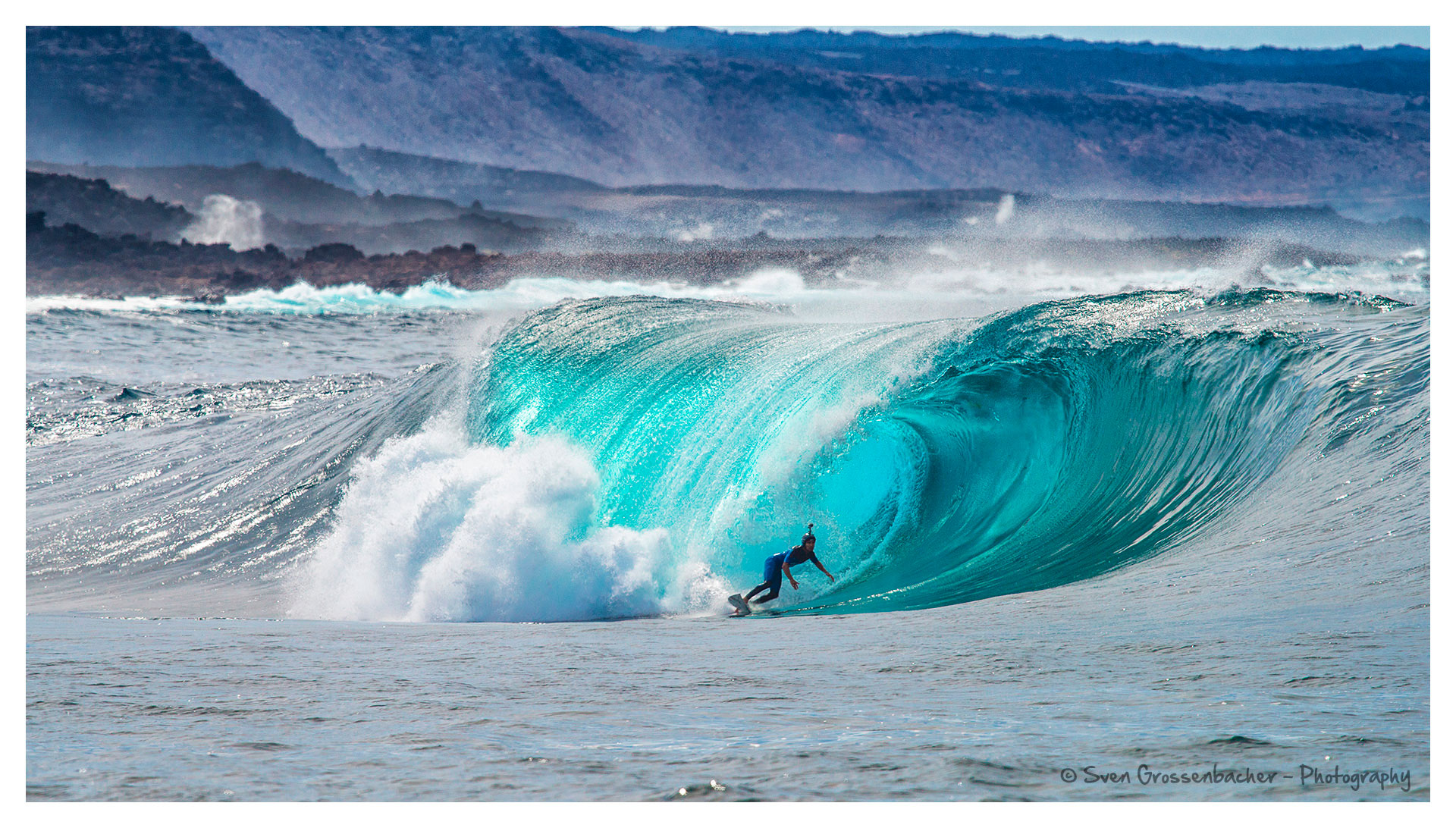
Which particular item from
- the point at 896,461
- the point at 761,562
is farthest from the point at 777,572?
the point at 896,461

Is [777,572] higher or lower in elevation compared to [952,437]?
lower

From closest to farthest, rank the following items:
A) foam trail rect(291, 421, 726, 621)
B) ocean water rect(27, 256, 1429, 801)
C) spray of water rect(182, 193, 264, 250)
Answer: ocean water rect(27, 256, 1429, 801) → foam trail rect(291, 421, 726, 621) → spray of water rect(182, 193, 264, 250)

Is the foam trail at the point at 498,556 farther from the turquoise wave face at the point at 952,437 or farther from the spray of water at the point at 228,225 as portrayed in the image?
the spray of water at the point at 228,225

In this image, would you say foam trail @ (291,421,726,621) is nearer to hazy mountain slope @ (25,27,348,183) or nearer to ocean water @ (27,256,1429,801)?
ocean water @ (27,256,1429,801)

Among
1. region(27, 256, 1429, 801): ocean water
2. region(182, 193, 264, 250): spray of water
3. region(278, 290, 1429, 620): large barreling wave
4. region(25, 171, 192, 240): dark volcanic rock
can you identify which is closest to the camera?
region(27, 256, 1429, 801): ocean water

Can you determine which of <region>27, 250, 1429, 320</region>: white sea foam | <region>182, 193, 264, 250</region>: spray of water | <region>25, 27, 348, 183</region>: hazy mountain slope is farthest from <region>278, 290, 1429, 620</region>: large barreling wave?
<region>182, 193, 264, 250</region>: spray of water

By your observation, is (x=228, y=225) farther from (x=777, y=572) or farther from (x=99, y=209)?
(x=777, y=572)

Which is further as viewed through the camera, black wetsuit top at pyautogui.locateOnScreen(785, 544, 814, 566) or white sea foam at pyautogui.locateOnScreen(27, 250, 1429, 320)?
white sea foam at pyautogui.locateOnScreen(27, 250, 1429, 320)
